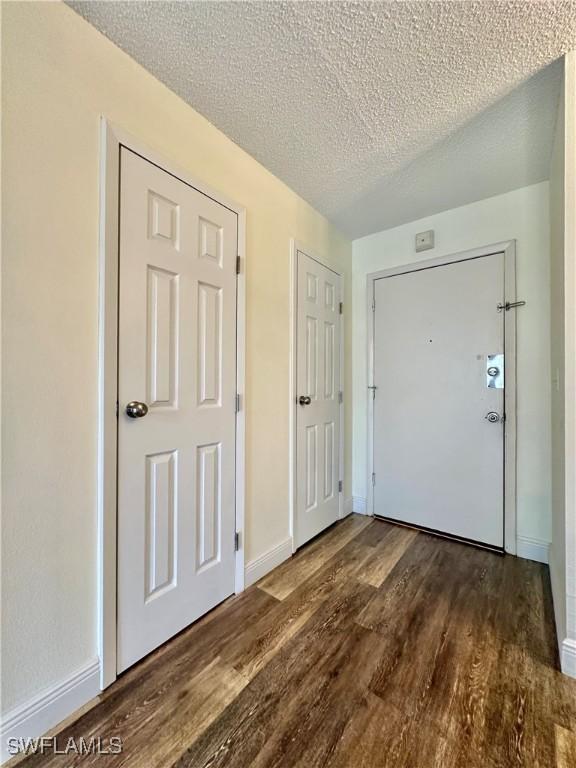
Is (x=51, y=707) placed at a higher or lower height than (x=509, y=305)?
lower

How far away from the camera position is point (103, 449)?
113 cm

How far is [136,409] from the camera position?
47.9 inches

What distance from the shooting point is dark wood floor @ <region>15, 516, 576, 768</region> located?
0.96 metres

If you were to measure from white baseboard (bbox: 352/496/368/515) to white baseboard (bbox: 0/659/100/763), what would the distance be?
2090 millimetres

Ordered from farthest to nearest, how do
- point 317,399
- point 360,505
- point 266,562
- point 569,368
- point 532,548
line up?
1. point 360,505
2. point 317,399
3. point 532,548
4. point 266,562
5. point 569,368

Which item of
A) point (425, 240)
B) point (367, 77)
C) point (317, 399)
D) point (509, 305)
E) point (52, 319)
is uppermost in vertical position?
point (367, 77)

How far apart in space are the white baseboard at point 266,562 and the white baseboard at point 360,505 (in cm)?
94

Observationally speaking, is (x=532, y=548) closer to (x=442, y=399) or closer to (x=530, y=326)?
(x=442, y=399)

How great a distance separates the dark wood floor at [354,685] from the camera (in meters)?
0.96

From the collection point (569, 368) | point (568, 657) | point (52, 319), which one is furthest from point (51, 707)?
point (569, 368)

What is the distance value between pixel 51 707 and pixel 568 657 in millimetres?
1859

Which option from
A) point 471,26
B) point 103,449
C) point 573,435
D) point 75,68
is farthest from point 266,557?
point 471,26

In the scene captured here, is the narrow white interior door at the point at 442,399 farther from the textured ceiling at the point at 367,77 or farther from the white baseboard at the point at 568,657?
the white baseboard at the point at 568,657

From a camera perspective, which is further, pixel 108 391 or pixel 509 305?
pixel 509 305
